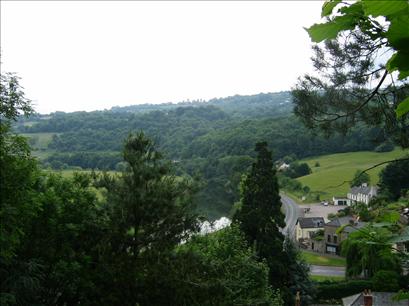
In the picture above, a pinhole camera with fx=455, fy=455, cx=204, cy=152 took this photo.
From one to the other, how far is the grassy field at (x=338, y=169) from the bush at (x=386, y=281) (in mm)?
45845

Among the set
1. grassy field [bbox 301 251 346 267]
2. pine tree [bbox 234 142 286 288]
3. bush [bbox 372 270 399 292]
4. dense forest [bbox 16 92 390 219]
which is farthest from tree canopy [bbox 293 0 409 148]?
dense forest [bbox 16 92 390 219]

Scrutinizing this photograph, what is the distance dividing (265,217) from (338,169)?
63363 mm

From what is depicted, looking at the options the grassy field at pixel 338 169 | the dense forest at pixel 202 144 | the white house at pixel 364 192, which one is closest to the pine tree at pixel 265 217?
the dense forest at pixel 202 144

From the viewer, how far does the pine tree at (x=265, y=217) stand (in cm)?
2444

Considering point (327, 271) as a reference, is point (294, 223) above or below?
below

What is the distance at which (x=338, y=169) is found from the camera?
84188mm

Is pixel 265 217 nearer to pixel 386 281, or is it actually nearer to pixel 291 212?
pixel 386 281

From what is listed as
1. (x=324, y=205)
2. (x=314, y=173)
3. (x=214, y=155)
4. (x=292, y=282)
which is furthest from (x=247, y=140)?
(x=292, y=282)

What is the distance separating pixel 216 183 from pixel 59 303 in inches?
2228

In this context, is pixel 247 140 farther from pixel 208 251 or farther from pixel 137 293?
pixel 137 293

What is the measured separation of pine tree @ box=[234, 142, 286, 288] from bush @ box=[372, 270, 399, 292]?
7.65m

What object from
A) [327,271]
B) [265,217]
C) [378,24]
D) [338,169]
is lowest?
[327,271]

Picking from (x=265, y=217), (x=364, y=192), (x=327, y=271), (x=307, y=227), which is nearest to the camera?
(x=265, y=217)

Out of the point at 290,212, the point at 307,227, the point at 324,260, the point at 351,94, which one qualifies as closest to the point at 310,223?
the point at 307,227
